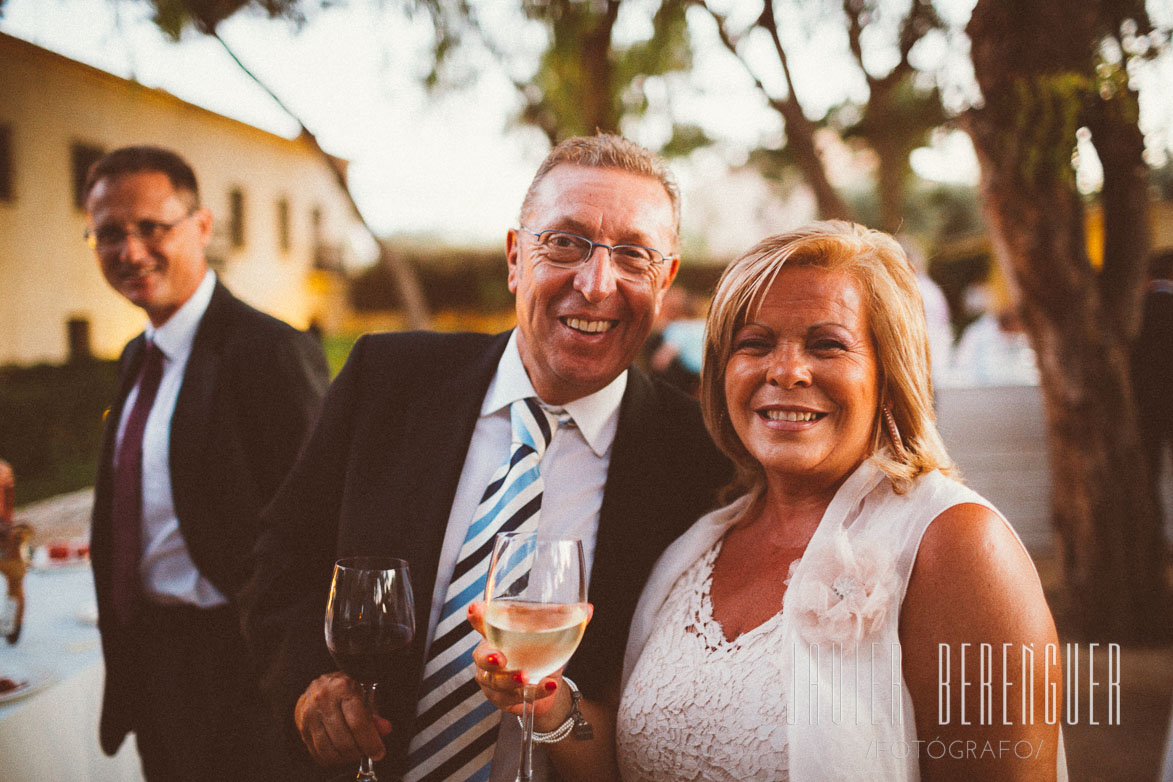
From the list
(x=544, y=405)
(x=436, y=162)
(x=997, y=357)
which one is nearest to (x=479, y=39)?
(x=436, y=162)

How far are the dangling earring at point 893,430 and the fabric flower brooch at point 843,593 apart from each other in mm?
258

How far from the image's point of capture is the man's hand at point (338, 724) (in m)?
1.63

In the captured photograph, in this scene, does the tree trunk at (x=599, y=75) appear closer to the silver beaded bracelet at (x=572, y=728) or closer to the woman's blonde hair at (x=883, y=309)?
the woman's blonde hair at (x=883, y=309)

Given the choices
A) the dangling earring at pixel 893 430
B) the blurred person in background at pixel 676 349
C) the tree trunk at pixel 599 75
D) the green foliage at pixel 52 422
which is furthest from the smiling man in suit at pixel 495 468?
the green foliage at pixel 52 422

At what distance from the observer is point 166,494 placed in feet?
9.37

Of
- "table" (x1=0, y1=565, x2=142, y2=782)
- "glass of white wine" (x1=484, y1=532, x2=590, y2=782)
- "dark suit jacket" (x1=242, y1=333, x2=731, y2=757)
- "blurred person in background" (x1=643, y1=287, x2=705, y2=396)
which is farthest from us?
"blurred person in background" (x1=643, y1=287, x2=705, y2=396)

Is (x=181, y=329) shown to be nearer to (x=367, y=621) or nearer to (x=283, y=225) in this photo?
(x=367, y=621)

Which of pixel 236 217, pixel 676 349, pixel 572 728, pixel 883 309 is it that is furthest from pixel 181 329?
pixel 236 217

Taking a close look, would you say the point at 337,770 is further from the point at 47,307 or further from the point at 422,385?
the point at 47,307

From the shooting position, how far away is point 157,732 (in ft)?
9.00

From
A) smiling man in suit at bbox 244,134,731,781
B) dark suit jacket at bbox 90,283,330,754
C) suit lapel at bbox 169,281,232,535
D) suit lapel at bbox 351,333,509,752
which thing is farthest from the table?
suit lapel at bbox 351,333,509,752

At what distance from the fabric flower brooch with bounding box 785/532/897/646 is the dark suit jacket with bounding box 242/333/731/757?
490mm

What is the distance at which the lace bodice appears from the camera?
1.67 metres

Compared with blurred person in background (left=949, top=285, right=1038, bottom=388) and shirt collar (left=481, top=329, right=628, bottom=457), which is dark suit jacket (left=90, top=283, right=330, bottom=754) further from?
blurred person in background (left=949, top=285, right=1038, bottom=388)
